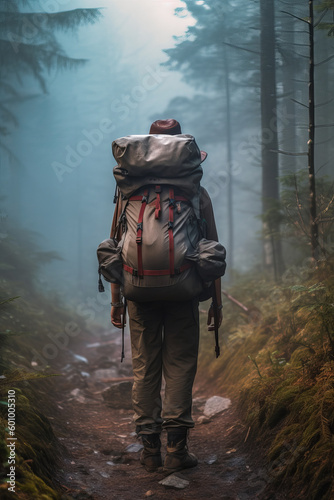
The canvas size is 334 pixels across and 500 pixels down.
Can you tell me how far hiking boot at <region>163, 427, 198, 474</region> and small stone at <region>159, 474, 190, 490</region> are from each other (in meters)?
0.12

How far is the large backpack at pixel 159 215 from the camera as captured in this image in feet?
11.3

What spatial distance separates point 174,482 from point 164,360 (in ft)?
3.51

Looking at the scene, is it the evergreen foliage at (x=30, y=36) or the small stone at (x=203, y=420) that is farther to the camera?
the evergreen foliage at (x=30, y=36)

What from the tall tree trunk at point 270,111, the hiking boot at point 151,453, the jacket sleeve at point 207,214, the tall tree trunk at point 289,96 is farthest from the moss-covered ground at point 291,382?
the tall tree trunk at point 289,96

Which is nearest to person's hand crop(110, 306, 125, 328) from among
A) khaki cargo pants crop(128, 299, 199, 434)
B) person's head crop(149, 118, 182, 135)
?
khaki cargo pants crop(128, 299, 199, 434)

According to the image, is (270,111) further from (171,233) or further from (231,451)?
(231,451)

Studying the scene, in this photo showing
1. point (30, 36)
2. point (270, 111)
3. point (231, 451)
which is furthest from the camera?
point (30, 36)

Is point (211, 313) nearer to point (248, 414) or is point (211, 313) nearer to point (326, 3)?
point (248, 414)

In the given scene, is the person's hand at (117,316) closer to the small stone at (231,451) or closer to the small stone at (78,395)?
the small stone at (231,451)

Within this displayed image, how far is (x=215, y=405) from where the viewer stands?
18.2 ft

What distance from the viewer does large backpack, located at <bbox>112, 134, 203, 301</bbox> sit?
3.46 metres

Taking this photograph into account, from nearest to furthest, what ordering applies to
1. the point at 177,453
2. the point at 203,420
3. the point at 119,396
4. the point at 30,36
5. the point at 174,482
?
1. the point at 174,482
2. the point at 177,453
3. the point at 203,420
4. the point at 119,396
5. the point at 30,36

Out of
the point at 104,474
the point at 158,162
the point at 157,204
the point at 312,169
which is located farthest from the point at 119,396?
the point at 312,169

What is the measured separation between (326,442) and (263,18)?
32.0 ft
